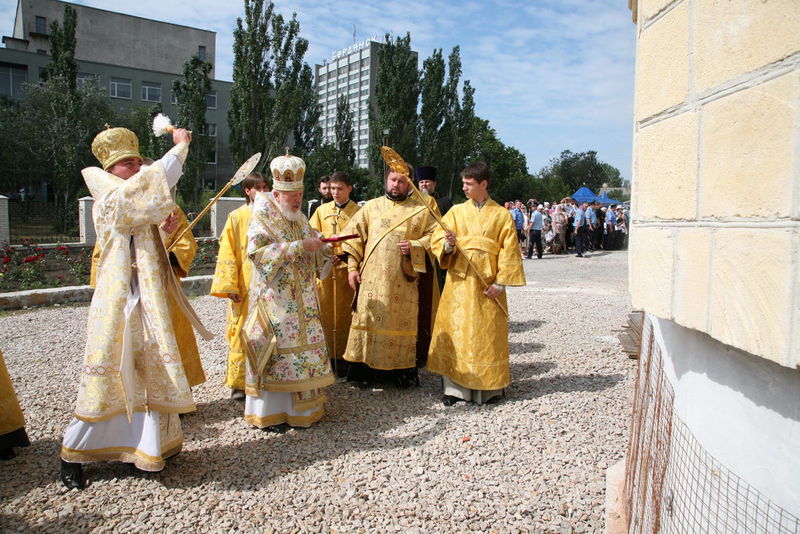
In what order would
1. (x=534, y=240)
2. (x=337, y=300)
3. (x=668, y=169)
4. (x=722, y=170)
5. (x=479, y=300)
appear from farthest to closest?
(x=534, y=240)
(x=337, y=300)
(x=479, y=300)
(x=668, y=169)
(x=722, y=170)

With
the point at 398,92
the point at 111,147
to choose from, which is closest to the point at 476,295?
the point at 111,147

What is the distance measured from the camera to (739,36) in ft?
5.09

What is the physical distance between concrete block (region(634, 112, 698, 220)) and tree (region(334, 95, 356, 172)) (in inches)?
1261

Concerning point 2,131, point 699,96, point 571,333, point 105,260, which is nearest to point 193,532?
point 105,260

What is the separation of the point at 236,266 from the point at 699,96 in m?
3.76

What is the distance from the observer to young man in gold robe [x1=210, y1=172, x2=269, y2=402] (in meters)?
4.65

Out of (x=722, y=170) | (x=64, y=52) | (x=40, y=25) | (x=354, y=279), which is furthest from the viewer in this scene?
(x=40, y=25)

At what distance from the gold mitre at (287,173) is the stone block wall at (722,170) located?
2627 millimetres

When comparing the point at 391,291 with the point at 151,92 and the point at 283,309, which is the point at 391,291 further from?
the point at 151,92

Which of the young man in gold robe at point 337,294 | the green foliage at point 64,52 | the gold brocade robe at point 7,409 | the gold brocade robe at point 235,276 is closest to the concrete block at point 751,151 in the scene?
the gold brocade robe at point 235,276

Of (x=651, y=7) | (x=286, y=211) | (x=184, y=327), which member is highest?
(x=651, y=7)

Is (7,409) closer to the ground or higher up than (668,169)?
closer to the ground

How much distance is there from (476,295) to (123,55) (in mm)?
46962

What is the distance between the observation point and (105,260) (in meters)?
3.31
